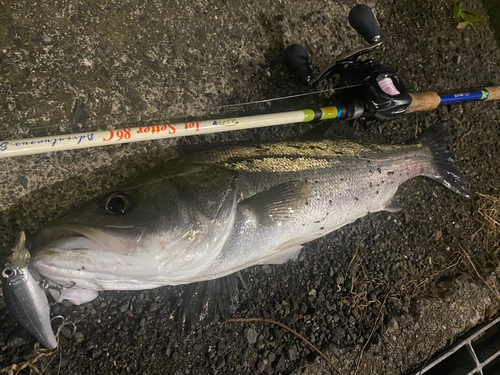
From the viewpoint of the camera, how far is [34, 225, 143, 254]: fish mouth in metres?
1.47

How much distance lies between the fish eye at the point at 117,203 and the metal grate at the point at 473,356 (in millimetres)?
2666

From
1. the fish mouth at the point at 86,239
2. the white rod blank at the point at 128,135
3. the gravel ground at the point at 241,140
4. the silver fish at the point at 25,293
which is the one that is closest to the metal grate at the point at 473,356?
the gravel ground at the point at 241,140

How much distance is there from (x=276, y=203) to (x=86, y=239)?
108 cm

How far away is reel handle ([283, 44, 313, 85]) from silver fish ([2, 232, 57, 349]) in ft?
6.87

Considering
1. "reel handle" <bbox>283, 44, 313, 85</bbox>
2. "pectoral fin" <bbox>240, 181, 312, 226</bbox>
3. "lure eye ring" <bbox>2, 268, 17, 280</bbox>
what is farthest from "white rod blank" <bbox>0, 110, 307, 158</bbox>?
"lure eye ring" <bbox>2, 268, 17, 280</bbox>

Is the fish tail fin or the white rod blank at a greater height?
the white rod blank

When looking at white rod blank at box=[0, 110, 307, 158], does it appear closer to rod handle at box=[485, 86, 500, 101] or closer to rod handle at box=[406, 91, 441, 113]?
rod handle at box=[406, 91, 441, 113]

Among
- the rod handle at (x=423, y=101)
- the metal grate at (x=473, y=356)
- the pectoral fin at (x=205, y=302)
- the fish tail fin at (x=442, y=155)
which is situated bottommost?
the metal grate at (x=473, y=356)

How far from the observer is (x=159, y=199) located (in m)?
1.70

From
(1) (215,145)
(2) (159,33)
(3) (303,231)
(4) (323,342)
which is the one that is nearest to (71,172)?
(1) (215,145)

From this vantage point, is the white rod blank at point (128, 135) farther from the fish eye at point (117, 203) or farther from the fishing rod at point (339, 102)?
the fish eye at point (117, 203)

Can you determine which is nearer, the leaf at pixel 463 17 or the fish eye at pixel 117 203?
the fish eye at pixel 117 203

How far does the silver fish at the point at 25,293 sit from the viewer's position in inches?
59.2

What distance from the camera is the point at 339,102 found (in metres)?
2.68
